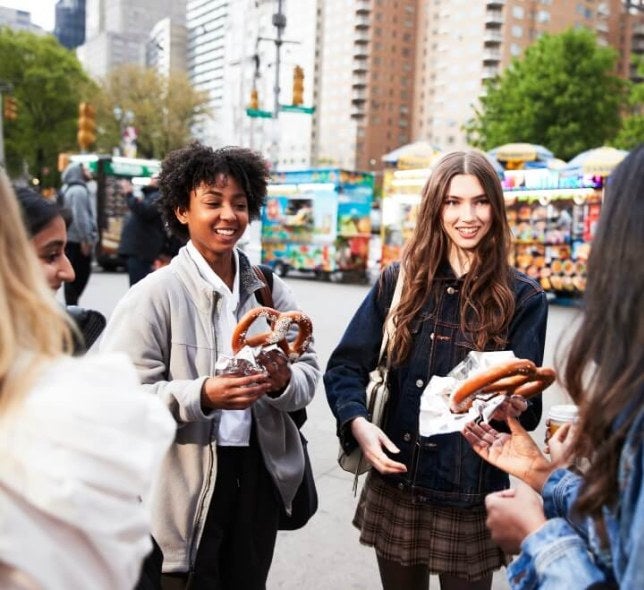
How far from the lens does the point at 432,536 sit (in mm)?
2152

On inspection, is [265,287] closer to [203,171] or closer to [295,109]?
[203,171]

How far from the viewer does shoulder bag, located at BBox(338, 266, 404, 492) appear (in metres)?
2.25

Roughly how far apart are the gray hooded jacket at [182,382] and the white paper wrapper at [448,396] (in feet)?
Result: 1.42

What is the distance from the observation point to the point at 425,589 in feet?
7.61

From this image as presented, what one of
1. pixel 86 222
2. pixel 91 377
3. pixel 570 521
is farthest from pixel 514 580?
pixel 86 222

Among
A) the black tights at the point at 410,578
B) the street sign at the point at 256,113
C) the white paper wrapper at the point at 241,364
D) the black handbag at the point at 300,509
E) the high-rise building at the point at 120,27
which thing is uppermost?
the high-rise building at the point at 120,27

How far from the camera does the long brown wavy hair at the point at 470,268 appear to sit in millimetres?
2168

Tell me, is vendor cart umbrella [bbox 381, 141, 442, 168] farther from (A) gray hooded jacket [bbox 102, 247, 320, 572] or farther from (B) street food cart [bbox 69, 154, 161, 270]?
(A) gray hooded jacket [bbox 102, 247, 320, 572]

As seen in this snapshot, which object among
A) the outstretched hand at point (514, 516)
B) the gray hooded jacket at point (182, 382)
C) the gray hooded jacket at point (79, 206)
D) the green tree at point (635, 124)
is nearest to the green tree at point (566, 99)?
the green tree at point (635, 124)

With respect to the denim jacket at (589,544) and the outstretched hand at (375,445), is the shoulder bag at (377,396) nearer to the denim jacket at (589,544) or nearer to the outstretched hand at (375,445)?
the outstretched hand at (375,445)

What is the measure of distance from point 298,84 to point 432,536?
56.3ft

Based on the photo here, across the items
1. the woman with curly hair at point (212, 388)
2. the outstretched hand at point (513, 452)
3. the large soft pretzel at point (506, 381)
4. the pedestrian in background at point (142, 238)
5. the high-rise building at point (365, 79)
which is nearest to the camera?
the outstretched hand at point (513, 452)

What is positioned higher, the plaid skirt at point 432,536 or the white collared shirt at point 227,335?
the white collared shirt at point 227,335

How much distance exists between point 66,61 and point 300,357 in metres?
49.1
